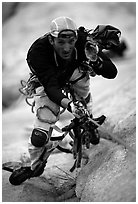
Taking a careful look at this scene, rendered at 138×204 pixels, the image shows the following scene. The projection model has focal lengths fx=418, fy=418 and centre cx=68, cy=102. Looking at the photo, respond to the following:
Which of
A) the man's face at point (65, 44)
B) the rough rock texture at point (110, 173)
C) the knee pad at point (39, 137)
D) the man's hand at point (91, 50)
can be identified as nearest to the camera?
the rough rock texture at point (110, 173)

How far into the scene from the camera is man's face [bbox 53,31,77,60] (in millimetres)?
2619

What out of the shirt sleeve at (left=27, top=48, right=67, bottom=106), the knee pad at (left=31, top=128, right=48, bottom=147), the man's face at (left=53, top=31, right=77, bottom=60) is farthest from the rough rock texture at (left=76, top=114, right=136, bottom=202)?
the man's face at (left=53, top=31, right=77, bottom=60)

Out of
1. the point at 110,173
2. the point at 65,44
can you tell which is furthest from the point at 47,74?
the point at 110,173

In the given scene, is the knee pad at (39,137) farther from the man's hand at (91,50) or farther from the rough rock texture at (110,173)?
the man's hand at (91,50)

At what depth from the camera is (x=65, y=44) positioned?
2635mm

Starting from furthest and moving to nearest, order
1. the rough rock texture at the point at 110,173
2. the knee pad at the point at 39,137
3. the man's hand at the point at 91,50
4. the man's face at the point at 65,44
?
the knee pad at the point at 39,137, the man's hand at the point at 91,50, the man's face at the point at 65,44, the rough rock texture at the point at 110,173

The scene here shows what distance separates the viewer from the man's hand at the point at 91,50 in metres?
2.72

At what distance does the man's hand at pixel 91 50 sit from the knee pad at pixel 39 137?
596 mm

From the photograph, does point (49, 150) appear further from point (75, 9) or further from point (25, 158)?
point (75, 9)

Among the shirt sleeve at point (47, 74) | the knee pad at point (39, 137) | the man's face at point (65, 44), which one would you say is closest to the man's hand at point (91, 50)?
the man's face at point (65, 44)

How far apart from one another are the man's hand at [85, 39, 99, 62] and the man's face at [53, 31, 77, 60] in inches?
4.7

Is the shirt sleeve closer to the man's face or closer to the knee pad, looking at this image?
the man's face

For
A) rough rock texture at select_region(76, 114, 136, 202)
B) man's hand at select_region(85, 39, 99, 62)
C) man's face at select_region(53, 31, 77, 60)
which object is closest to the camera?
rough rock texture at select_region(76, 114, 136, 202)

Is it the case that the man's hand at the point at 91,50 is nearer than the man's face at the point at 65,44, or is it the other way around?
the man's face at the point at 65,44
